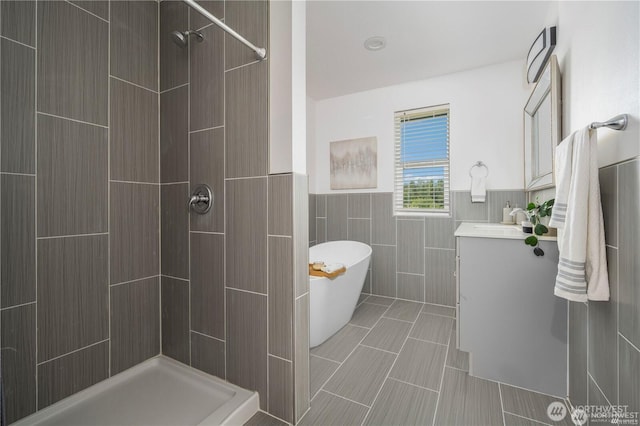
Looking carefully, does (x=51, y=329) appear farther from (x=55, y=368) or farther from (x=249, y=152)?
(x=249, y=152)

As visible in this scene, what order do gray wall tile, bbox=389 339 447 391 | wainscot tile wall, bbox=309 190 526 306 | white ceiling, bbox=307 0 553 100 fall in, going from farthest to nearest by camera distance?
1. wainscot tile wall, bbox=309 190 526 306
2. white ceiling, bbox=307 0 553 100
3. gray wall tile, bbox=389 339 447 391

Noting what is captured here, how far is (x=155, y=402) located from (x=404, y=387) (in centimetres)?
134

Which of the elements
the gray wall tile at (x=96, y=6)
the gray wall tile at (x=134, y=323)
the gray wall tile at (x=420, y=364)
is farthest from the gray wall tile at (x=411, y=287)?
the gray wall tile at (x=96, y=6)

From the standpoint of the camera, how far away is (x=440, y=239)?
110 inches

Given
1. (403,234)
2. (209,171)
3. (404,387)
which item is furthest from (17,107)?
(403,234)

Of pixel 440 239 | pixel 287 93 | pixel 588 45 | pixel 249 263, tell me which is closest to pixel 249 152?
pixel 287 93

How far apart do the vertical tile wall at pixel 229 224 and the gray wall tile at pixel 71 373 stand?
1.04 ft

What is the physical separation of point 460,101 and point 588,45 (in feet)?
5.34

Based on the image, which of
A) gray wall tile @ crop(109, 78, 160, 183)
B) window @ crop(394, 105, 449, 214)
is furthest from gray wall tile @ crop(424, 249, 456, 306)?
gray wall tile @ crop(109, 78, 160, 183)

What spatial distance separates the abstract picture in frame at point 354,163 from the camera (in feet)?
10.3

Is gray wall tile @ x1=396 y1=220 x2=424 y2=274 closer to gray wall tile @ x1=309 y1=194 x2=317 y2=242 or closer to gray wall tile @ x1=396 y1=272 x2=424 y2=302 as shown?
gray wall tile @ x1=396 y1=272 x2=424 y2=302

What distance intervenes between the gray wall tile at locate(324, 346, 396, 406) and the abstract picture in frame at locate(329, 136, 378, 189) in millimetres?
1855

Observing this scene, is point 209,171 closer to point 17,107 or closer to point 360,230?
point 17,107

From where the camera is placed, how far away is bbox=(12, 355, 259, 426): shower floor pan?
4.01 ft
